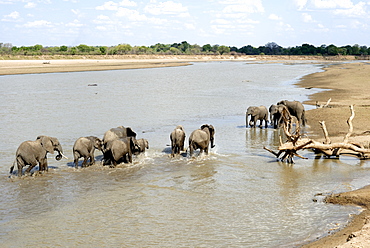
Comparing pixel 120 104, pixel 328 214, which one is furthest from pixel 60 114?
pixel 328 214

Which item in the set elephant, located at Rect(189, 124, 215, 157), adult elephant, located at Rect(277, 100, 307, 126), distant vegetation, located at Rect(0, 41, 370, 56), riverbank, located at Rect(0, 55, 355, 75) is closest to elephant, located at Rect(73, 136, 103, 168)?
elephant, located at Rect(189, 124, 215, 157)

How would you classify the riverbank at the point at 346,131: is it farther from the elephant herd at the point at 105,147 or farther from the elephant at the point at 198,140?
the elephant at the point at 198,140

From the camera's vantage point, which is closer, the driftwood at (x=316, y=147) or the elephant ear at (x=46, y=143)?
the elephant ear at (x=46, y=143)

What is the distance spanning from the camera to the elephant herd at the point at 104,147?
1170cm

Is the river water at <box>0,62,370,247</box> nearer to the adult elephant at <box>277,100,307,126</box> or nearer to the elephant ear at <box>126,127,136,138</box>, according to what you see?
the elephant ear at <box>126,127,136,138</box>

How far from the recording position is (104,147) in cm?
1295

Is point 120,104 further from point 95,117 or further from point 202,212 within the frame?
point 202,212

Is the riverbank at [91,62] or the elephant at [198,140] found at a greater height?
the riverbank at [91,62]

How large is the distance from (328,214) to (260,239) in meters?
1.83

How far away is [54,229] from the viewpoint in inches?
332

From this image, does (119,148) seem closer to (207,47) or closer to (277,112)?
(277,112)

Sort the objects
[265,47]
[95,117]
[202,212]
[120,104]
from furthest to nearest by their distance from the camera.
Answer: [265,47] < [120,104] < [95,117] < [202,212]

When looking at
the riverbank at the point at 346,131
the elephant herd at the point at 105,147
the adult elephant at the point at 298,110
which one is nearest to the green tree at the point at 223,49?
the riverbank at the point at 346,131

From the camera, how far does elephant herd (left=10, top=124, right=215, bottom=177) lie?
38.4 ft
